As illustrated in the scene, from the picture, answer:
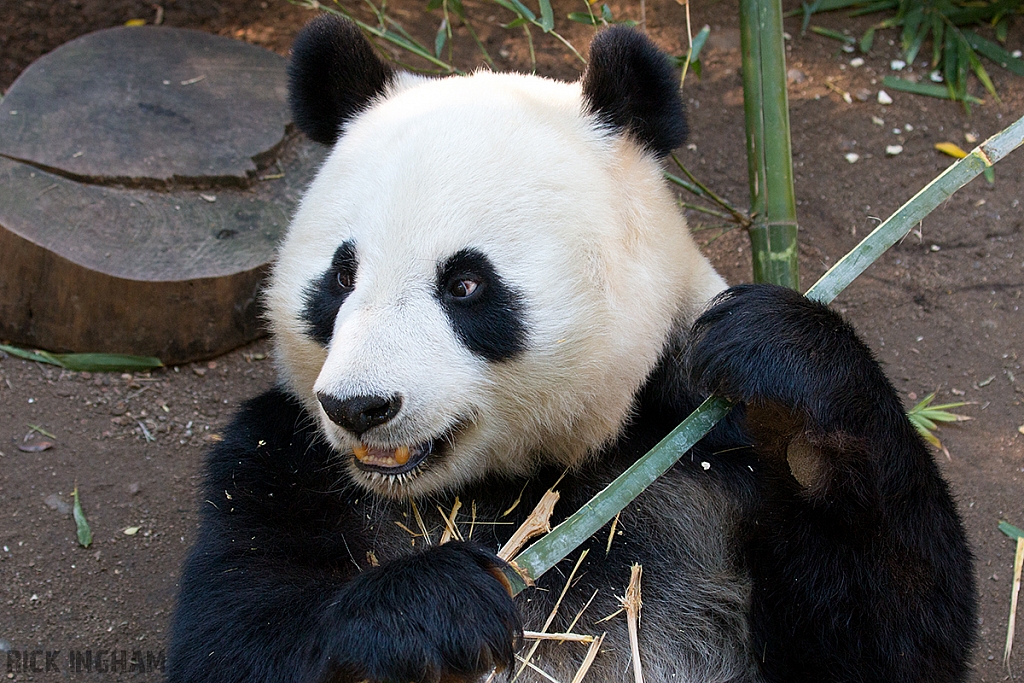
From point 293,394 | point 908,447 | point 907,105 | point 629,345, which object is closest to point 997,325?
point 907,105

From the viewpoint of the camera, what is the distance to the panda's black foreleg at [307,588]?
197 centimetres

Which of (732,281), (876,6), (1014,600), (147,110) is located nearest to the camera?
(1014,600)

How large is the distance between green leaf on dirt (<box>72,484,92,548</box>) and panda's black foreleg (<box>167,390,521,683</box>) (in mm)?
1062

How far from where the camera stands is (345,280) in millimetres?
2359

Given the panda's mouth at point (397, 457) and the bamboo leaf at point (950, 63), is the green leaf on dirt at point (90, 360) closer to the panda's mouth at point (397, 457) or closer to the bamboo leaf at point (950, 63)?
the panda's mouth at point (397, 457)

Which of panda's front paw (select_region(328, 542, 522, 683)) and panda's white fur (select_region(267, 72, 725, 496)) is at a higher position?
panda's white fur (select_region(267, 72, 725, 496))

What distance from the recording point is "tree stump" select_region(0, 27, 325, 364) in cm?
373

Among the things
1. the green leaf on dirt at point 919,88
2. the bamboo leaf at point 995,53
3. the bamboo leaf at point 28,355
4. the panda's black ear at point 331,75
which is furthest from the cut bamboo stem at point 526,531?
the bamboo leaf at point 995,53

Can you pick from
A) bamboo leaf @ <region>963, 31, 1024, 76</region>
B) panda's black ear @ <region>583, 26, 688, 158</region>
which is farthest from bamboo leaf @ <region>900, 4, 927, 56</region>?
panda's black ear @ <region>583, 26, 688, 158</region>

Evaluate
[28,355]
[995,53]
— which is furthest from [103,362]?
[995,53]

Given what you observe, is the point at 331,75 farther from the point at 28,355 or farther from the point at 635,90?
the point at 28,355

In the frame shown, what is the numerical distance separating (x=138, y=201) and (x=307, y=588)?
2.25m

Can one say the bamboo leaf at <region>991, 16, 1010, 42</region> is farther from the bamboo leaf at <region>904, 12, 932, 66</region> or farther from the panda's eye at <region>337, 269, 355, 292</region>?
the panda's eye at <region>337, 269, 355, 292</region>

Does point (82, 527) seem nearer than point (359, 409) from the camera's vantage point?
No
